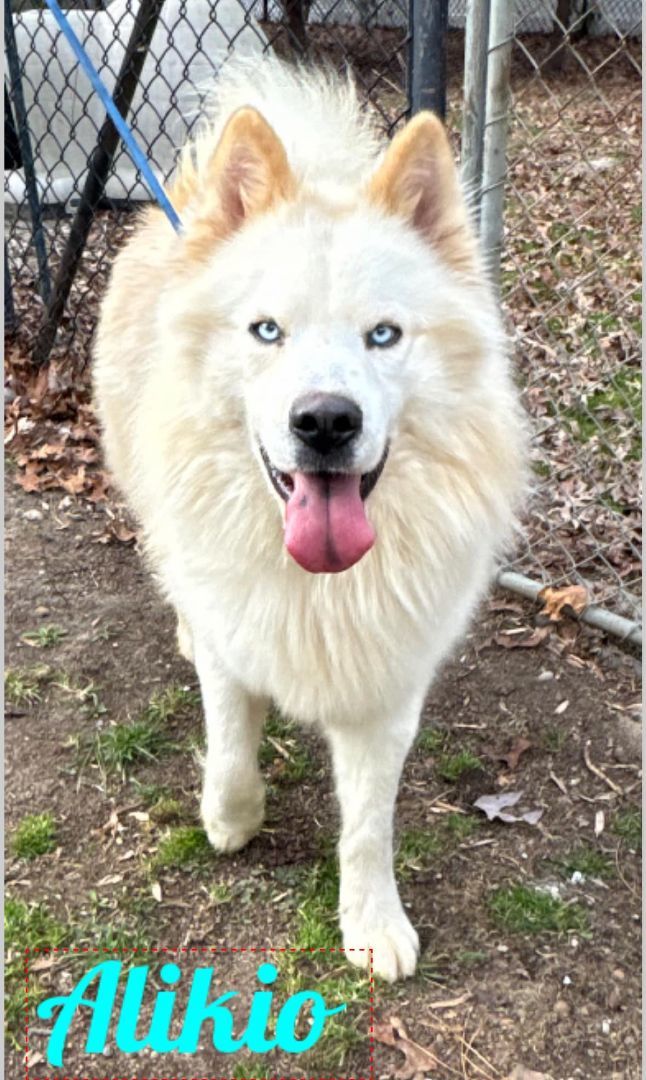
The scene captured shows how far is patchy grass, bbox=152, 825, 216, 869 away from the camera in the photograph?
2607 millimetres

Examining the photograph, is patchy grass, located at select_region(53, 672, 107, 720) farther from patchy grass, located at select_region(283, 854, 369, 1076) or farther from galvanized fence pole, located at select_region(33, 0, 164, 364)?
galvanized fence pole, located at select_region(33, 0, 164, 364)

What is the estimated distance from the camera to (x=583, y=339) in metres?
5.22

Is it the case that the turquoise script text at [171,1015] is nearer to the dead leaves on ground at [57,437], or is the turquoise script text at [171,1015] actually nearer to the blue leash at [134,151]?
the blue leash at [134,151]

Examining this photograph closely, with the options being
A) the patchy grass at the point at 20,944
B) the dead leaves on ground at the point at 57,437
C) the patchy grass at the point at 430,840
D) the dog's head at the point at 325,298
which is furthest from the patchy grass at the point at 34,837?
the dead leaves on ground at the point at 57,437

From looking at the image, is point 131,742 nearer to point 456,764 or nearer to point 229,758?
point 229,758

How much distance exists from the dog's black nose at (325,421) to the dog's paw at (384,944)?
1285 mm

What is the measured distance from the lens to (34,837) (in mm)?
2635

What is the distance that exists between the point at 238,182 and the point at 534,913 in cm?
192

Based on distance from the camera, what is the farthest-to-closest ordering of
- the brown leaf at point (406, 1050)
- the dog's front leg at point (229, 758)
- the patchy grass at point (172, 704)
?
the patchy grass at point (172, 704)
the dog's front leg at point (229, 758)
the brown leaf at point (406, 1050)

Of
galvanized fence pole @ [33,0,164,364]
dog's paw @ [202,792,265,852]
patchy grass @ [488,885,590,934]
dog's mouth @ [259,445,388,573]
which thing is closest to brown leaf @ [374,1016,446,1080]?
patchy grass @ [488,885,590,934]

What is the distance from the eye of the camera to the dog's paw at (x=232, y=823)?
256cm

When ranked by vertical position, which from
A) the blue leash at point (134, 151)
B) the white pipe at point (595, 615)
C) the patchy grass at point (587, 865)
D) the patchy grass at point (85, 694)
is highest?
the blue leash at point (134, 151)

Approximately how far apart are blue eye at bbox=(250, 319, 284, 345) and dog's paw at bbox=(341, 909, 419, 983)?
4.69 feet

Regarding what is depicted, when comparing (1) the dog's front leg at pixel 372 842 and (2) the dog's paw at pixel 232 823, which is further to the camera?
(2) the dog's paw at pixel 232 823
